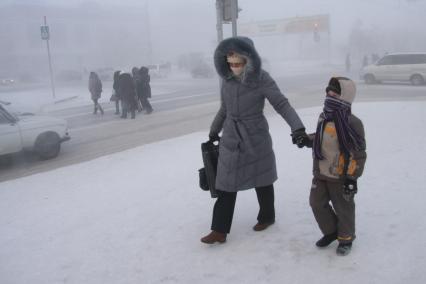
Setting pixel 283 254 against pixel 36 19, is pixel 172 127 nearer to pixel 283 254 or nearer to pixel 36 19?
pixel 283 254

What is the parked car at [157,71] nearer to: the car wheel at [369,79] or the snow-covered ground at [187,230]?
the car wheel at [369,79]

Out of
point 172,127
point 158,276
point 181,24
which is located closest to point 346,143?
point 158,276

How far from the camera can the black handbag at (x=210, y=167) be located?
13.3ft

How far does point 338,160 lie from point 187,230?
5.62 feet

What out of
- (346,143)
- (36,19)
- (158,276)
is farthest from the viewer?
(36,19)

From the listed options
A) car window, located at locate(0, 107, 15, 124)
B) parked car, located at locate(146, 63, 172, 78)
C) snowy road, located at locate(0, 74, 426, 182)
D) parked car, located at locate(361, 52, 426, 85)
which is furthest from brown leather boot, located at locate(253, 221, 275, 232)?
parked car, located at locate(146, 63, 172, 78)

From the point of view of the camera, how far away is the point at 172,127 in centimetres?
1141

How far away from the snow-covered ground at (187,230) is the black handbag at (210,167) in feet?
1.70

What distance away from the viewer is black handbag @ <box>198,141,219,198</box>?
4039 mm

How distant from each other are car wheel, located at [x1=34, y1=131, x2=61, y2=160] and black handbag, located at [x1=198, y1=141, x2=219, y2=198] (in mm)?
5492

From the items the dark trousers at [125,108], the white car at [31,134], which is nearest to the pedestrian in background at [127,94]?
the dark trousers at [125,108]

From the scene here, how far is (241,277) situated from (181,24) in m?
79.1

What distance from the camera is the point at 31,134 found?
856cm

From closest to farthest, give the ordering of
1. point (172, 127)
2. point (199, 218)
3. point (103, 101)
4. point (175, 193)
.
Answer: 1. point (199, 218)
2. point (175, 193)
3. point (172, 127)
4. point (103, 101)
